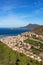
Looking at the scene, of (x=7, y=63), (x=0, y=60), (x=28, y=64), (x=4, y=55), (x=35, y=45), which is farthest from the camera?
(x=35, y=45)

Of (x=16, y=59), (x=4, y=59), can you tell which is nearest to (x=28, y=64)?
(x=16, y=59)

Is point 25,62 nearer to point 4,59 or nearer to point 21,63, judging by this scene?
point 21,63

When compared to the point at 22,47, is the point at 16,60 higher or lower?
lower

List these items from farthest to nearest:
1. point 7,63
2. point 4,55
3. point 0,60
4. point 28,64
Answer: point 4,55 < point 0,60 < point 7,63 < point 28,64

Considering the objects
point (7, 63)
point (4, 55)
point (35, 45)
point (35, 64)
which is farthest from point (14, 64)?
point (35, 45)

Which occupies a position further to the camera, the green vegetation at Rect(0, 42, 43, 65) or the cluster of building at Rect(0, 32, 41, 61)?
the cluster of building at Rect(0, 32, 41, 61)

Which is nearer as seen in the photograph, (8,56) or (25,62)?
(25,62)

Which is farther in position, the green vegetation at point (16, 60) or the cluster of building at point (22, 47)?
the cluster of building at point (22, 47)

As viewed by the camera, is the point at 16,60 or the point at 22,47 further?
the point at 22,47

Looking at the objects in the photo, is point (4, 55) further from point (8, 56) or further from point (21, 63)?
point (21, 63)
